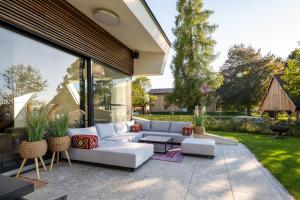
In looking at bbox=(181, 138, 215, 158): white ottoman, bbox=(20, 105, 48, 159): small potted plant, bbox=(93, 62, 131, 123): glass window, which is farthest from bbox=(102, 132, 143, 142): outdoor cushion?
bbox=(20, 105, 48, 159): small potted plant

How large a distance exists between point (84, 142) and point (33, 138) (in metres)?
0.99

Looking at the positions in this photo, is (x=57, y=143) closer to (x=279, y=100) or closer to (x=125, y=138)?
(x=125, y=138)

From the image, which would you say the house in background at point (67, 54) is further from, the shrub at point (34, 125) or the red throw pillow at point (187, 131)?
the red throw pillow at point (187, 131)

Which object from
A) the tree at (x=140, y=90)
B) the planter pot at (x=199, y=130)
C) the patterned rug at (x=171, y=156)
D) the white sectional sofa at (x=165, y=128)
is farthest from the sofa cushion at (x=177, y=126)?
the tree at (x=140, y=90)

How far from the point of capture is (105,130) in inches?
221

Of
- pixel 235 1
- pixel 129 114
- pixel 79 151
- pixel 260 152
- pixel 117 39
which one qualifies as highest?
pixel 235 1

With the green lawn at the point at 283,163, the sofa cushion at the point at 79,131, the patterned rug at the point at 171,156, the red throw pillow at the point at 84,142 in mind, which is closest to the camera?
the green lawn at the point at 283,163

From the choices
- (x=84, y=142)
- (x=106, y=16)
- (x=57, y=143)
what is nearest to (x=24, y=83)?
(x=57, y=143)

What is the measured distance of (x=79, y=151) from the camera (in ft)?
13.8

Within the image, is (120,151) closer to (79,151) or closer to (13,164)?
(79,151)

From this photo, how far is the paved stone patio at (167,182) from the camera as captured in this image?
2.82 meters

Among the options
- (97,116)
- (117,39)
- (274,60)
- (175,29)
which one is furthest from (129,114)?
(274,60)

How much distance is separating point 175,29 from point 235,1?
29.7ft

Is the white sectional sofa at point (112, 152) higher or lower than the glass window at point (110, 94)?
lower
